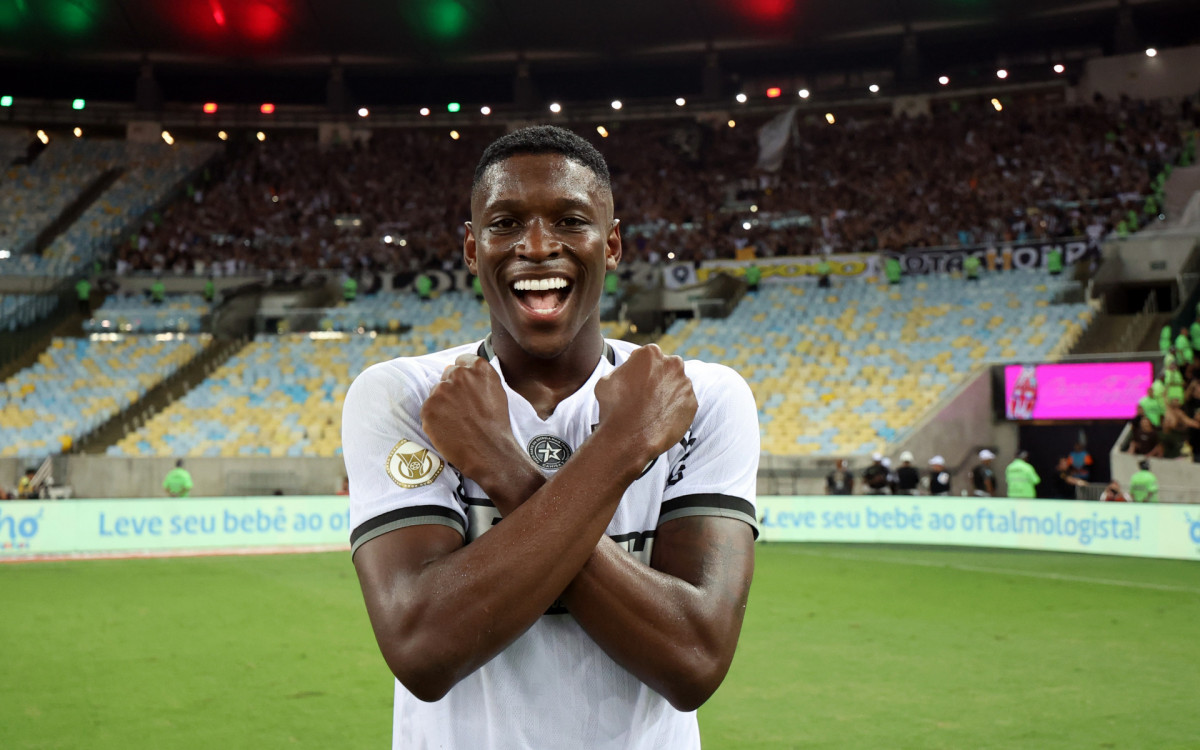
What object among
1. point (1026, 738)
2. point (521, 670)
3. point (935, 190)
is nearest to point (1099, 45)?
point (935, 190)

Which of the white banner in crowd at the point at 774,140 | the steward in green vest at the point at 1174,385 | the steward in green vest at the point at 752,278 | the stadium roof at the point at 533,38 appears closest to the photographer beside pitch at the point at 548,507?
the steward in green vest at the point at 1174,385

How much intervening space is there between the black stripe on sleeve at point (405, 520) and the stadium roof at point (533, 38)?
35.3 m

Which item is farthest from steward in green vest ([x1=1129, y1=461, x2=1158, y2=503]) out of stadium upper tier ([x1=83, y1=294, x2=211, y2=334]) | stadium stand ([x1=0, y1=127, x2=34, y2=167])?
stadium stand ([x1=0, y1=127, x2=34, y2=167])

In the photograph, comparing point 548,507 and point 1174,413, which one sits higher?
point 1174,413

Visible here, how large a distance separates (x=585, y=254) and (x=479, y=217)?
0.25 m

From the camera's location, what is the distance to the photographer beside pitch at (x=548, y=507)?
82.7 inches

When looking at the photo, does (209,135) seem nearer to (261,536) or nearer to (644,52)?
(644,52)

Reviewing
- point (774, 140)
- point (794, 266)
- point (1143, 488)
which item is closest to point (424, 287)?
point (794, 266)

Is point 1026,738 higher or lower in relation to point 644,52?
lower

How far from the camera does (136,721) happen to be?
7816 millimetres

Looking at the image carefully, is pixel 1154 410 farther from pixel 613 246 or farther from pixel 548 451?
pixel 548 451

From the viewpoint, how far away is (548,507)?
2.06 metres

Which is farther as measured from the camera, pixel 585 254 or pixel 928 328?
pixel 928 328

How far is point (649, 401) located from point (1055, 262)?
29.3m
